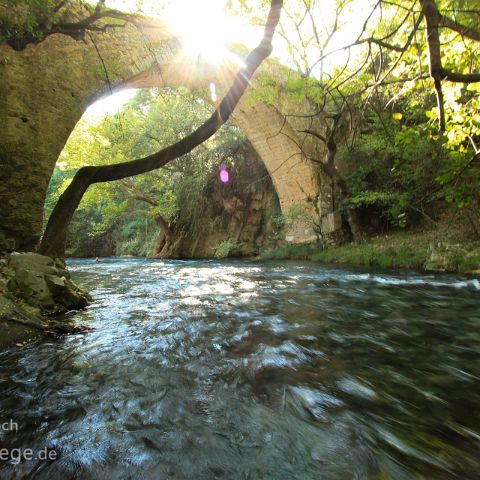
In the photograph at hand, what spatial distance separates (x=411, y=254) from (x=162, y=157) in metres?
6.34

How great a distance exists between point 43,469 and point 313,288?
4.47 m

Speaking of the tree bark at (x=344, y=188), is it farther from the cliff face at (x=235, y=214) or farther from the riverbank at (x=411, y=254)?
the cliff face at (x=235, y=214)

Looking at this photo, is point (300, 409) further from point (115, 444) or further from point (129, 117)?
point (129, 117)

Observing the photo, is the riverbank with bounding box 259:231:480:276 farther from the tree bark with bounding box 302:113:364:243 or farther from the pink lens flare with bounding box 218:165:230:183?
the pink lens flare with bounding box 218:165:230:183

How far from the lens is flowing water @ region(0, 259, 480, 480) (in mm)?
1269

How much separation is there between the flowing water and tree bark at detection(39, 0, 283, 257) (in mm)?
1640

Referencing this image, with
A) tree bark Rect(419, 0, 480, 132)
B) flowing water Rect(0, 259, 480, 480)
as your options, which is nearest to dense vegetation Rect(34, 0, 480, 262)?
tree bark Rect(419, 0, 480, 132)

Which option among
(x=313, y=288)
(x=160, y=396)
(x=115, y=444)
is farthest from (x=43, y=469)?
(x=313, y=288)

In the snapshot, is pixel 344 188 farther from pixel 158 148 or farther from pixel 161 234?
pixel 161 234

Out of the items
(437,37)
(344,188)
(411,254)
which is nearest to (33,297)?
(437,37)

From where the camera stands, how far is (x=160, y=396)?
5.90ft

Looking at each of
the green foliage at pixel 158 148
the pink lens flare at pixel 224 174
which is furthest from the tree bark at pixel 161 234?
the pink lens flare at pixel 224 174

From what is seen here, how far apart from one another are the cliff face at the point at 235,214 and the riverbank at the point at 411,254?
4.26m

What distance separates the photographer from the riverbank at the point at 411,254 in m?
6.24
